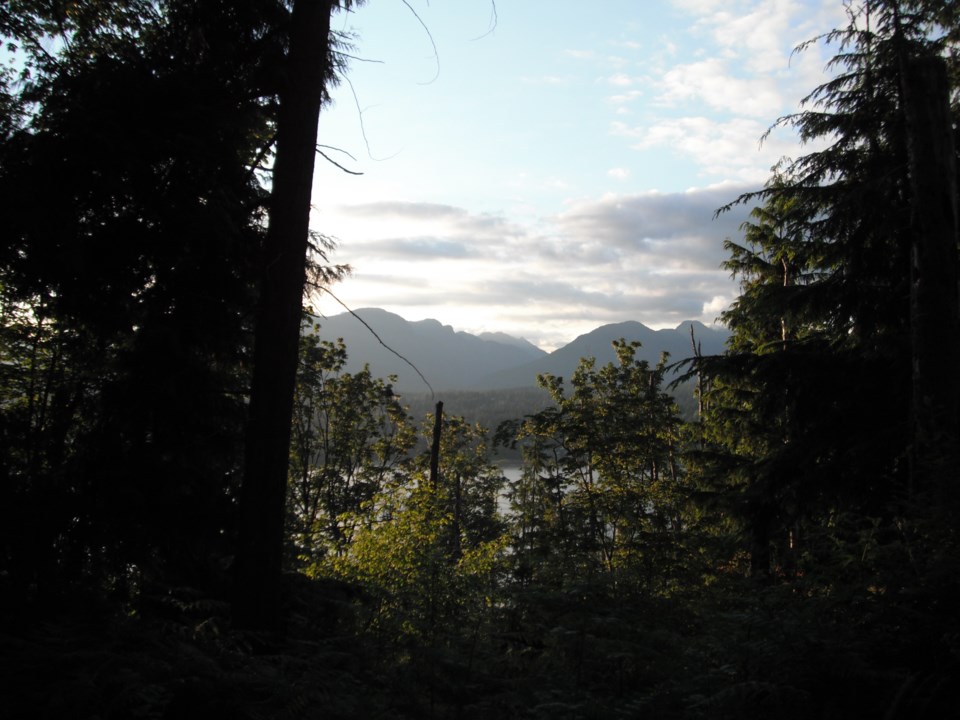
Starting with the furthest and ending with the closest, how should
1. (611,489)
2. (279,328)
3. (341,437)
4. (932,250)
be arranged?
1. (341,437)
2. (611,489)
3. (932,250)
4. (279,328)

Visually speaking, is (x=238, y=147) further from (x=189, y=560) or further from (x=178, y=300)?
(x=189, y=560)

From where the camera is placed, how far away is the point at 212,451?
586cm

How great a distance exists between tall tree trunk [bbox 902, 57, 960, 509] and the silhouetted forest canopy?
3 centimetres

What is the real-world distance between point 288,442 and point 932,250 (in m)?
7.11

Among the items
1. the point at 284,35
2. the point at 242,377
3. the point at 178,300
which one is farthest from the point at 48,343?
the point at 284,35

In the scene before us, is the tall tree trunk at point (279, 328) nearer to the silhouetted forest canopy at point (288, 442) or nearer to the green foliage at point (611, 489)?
the silhouetted forest canopy at point (288, 442)

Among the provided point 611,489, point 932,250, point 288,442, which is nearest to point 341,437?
point 611,489

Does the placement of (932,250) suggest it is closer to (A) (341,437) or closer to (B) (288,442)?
(B) (288,442)

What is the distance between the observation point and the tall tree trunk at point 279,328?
5.05 meters

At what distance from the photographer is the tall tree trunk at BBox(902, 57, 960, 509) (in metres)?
6.62

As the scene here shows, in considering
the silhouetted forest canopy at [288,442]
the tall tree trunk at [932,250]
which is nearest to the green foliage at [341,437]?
the silhouetted forest canopy at [288,442]

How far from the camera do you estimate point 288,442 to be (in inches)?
212

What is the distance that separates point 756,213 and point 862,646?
18.2 m

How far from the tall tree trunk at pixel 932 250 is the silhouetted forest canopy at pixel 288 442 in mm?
33
